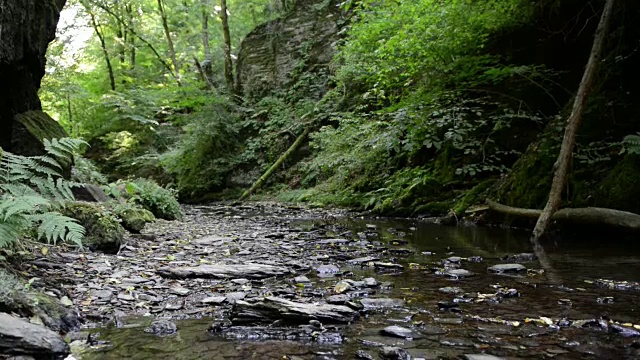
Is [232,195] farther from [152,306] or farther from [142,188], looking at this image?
[152,306]

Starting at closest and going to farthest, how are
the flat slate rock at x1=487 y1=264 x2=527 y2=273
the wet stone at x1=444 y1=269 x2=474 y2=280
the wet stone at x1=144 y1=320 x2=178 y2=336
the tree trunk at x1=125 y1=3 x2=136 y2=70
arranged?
the wet stone at x1=144 y1=320 x2=178 y2=336 → the wet stone at x1=444 y1=269 x2=474 y2=280 → the flat slate rock at x1=487 y1=264 x2=527 y2=273 → the tree trunk at x1=125 y1=3 x2=136 y2=70

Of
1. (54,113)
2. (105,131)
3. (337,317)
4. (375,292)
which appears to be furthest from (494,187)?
(54,113)

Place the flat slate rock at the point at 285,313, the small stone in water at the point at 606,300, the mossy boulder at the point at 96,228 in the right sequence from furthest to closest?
the mossy boulder at the point at 96,228 < the small stone in water at the point at 606,300 < the flat slate rock at the point at 285,313

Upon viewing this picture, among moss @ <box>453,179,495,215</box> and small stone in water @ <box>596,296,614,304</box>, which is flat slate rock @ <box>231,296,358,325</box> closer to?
small stone in water @ <box>596,296,614,304</box>

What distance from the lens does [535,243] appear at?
605 cm

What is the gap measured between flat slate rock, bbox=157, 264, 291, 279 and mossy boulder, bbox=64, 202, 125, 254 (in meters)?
1.01

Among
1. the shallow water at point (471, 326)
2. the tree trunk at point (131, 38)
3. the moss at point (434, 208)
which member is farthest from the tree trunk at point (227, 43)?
the shallow water at point (471, 326)

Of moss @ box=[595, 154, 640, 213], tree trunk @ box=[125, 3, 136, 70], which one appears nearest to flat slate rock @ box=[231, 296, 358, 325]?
moss @ box=[595, 154, 640, 213]

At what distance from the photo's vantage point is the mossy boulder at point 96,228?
195 inches

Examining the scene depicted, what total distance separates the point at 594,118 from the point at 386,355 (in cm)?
692

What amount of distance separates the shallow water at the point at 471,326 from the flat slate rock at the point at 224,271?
42 centimetres

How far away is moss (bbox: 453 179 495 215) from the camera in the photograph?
351 inches

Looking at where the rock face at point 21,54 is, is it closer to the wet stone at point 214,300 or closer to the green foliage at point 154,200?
the green foliage at point 154,200

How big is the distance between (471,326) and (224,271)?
255 cm
